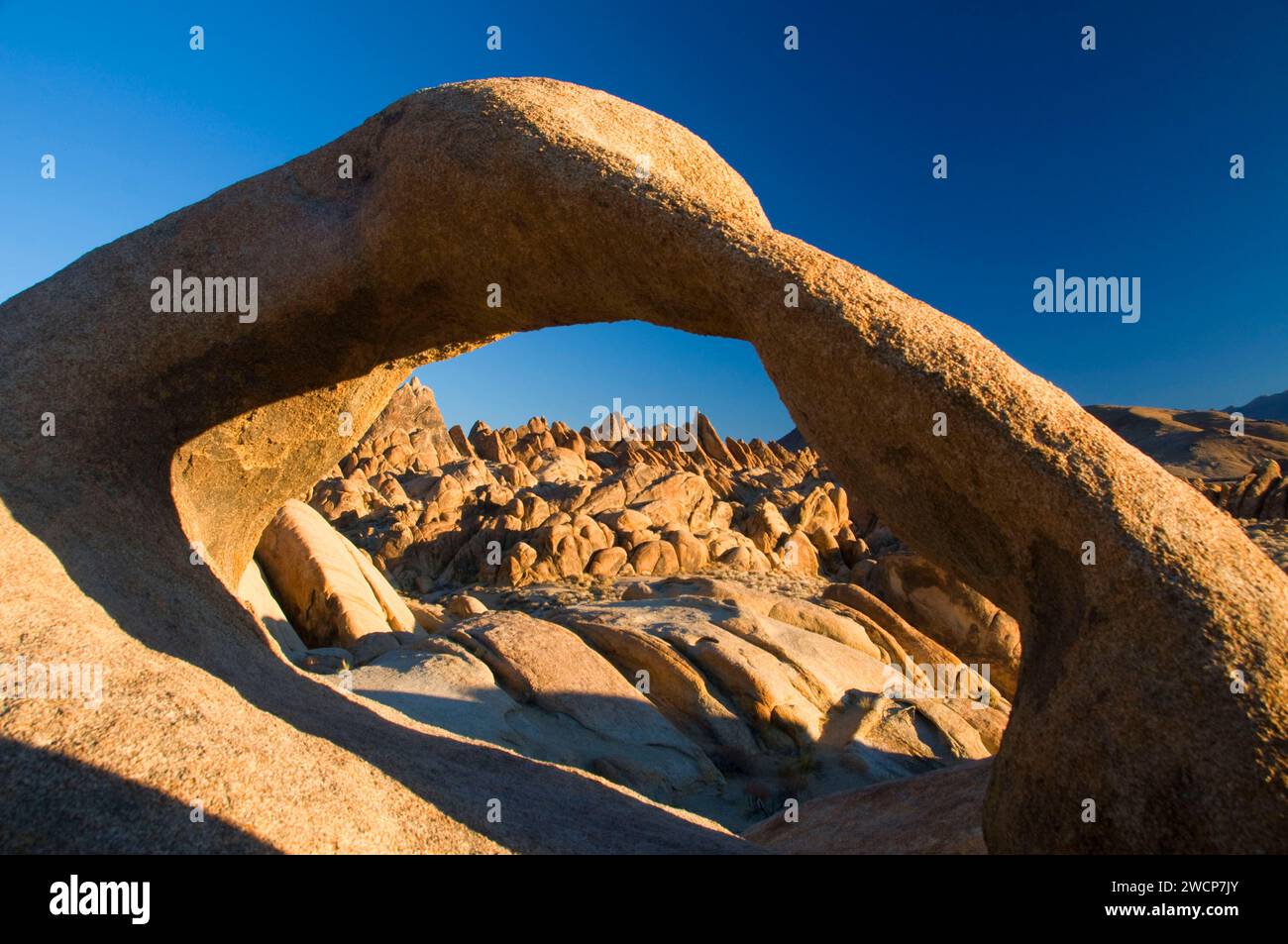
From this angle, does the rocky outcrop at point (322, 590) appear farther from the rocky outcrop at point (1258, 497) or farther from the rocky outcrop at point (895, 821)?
the rocky outcrop at point (1258, 497)

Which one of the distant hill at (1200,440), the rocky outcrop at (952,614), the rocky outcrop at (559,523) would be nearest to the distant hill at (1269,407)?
the distant hill at (1200,440)

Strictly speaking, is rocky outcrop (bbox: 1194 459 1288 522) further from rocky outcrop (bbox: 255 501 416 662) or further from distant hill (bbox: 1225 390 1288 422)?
distant hill (bbox: 1225 390 1288 422)

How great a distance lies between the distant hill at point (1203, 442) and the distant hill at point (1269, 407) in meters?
50.7

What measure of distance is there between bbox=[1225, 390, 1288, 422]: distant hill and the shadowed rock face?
12750 cm

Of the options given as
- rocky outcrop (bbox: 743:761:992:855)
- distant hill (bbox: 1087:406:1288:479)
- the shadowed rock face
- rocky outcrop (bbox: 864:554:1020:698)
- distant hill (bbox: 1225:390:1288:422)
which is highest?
distant hill (bbox: 1225:390:1288:422)

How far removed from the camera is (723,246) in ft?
13.5

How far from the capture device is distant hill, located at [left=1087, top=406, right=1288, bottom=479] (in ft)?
161

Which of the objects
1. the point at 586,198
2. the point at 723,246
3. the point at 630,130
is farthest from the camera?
the point at 630,130

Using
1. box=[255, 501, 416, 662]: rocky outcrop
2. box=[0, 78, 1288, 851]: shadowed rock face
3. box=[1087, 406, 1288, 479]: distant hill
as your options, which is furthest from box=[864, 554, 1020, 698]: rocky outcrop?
box=[1087, 406, 1288, 479]: distant hill

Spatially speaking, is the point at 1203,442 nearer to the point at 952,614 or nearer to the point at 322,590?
the point at 952,614

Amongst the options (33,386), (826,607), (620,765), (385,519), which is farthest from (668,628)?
(385,519)

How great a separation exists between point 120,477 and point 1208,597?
228 inches

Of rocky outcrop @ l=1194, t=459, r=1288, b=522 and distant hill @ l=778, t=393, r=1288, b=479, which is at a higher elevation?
distant hill @ l=778, t=393, r=1288, b=479
